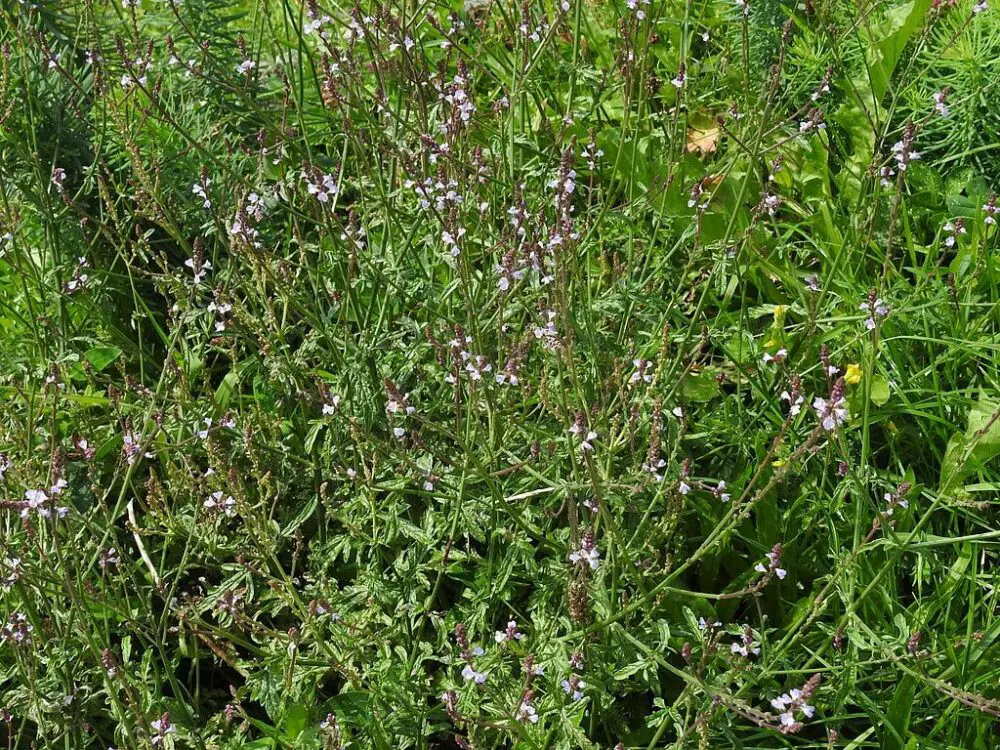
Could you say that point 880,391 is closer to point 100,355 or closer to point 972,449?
point 972,449

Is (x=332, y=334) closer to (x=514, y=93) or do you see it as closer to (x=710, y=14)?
(x=514, y=93)

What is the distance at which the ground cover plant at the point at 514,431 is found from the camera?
2131 mm

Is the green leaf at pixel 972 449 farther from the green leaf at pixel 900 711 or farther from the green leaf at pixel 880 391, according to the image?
the green leaf at pixel 900 711

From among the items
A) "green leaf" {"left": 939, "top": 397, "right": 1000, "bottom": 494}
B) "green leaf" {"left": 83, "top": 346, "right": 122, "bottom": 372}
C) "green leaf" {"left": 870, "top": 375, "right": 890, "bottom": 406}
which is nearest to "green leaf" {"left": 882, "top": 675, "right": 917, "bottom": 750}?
"green leaf" {"left": 939, "top": 397, "right": 1000, "bottom": 494}

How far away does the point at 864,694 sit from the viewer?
217 cm

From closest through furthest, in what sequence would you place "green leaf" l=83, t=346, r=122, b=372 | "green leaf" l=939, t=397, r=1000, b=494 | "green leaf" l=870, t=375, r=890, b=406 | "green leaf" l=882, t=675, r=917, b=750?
"green leaf" l=882, t=675, r=917, b=750
"green leaf" l=939, t=397, r=1000, b=494
"green leaf" l=870, t=375, r=890, b=406
"green leaf" l=83, t=346, r=122, b=372

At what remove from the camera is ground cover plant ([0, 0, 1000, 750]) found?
213 centimetres

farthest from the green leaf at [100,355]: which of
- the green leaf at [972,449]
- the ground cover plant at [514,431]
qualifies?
the green leaf at [972,449]

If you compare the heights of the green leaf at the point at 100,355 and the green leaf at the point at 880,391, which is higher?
the green leaf at the point at 100,355

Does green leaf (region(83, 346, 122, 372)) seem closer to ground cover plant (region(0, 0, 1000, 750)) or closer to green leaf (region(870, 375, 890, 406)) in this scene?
ground cover plant (region(0, 0, 1000, 750))

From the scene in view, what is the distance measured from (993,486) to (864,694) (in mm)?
576

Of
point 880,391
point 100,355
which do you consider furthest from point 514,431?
point 100,355

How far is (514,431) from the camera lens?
98.3 inches

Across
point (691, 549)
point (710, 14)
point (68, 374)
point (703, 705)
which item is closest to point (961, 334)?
point (691, 549)
